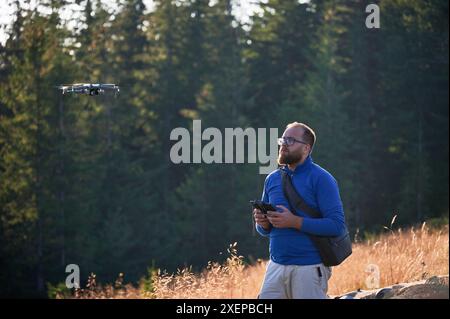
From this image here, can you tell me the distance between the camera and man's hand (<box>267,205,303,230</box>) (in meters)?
6.66

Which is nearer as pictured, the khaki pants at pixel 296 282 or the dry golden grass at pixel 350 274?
the khaki pants at pixel 296 282

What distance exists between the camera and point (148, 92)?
4647 cm

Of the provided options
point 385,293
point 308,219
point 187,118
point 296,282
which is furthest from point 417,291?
point 187,118

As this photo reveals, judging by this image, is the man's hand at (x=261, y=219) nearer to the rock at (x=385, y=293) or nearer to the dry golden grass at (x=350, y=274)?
the rock at (x=385, y=293)

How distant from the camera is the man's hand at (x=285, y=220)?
666 centimetres

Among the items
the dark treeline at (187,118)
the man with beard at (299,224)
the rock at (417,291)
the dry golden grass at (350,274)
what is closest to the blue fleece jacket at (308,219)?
the man with beard at (299,224)

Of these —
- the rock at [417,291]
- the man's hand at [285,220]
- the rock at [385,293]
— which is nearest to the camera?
the man's hand at [285,220]

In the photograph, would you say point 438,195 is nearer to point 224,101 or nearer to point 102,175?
point 224,101

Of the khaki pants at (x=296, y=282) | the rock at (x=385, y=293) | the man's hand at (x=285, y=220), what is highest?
the man's hand at (x=285, y=220)

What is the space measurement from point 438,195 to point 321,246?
37.2m

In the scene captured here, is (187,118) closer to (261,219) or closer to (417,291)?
(417,291)

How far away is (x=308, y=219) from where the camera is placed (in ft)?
21.9
